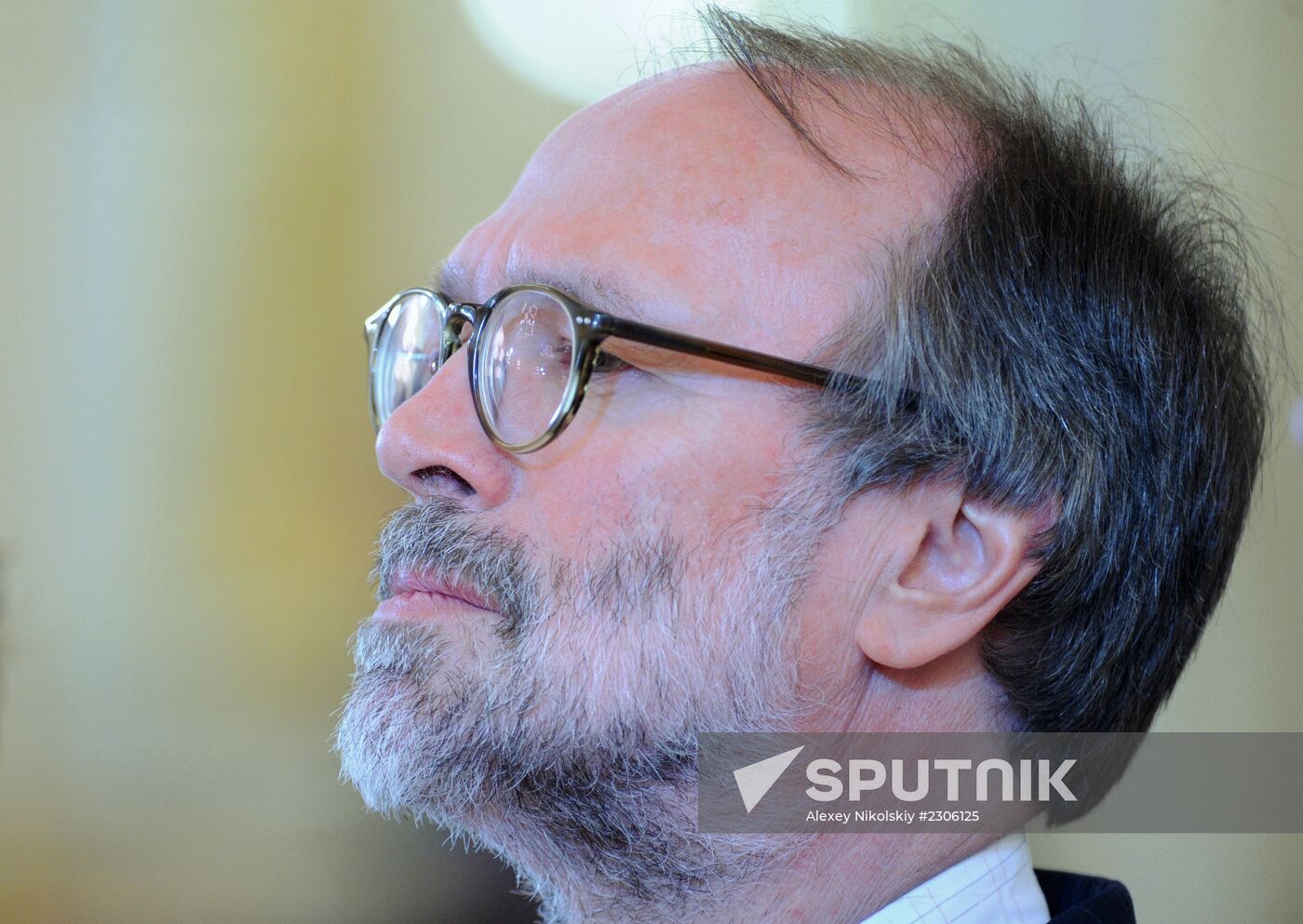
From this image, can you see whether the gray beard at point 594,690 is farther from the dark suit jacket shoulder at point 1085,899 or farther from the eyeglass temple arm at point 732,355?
the dark suit jacket shoulder at point 1085,899

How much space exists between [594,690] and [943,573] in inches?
13.6

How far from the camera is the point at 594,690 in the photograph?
0.94m

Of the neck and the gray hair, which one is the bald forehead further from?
the neck

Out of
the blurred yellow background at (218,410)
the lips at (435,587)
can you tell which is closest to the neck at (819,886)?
the lips at (435,587)

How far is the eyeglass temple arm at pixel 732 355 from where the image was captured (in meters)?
0.93

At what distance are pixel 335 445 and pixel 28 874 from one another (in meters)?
0.88

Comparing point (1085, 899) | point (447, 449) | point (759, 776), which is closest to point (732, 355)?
point (447, 449)

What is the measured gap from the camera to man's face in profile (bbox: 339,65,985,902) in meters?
0.94

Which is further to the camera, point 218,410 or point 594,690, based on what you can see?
point 218,410

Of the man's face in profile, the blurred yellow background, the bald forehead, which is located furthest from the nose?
the blurred yellow background

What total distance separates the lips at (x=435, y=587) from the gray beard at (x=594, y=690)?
0.01 m

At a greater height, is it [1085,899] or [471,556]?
[471,556]

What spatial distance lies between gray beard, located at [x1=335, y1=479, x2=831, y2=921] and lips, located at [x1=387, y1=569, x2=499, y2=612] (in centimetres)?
1

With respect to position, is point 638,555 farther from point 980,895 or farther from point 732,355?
point 980,895
